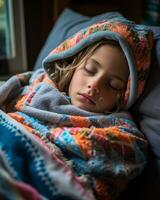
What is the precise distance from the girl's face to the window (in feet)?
2.95

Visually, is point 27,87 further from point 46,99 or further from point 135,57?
point 135,57

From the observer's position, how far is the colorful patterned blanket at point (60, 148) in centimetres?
88

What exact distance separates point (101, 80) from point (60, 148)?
0.25 meters

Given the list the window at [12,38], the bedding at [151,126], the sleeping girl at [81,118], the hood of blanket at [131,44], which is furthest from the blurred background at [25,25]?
the bedding at [151,126]

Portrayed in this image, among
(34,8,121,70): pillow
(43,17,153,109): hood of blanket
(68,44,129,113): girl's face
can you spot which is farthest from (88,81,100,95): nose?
(34,8,121,70): pillow

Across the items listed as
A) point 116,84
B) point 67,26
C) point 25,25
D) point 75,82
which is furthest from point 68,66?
point 25,25

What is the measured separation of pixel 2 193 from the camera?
0.78 meters

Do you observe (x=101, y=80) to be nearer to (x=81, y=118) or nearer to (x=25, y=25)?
(x=81, y=118)

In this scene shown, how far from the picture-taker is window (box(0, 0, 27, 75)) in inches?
76.3

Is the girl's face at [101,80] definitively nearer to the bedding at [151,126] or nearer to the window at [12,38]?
the bedding at [151,126]

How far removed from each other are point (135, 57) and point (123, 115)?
182 millimetres

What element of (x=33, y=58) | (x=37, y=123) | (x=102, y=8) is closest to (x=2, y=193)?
(x=37, y=123)

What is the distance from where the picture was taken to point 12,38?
1.98 m

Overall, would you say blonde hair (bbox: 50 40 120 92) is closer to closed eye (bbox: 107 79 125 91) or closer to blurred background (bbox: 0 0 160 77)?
closed eye (bbox: 107 79 125 91)
